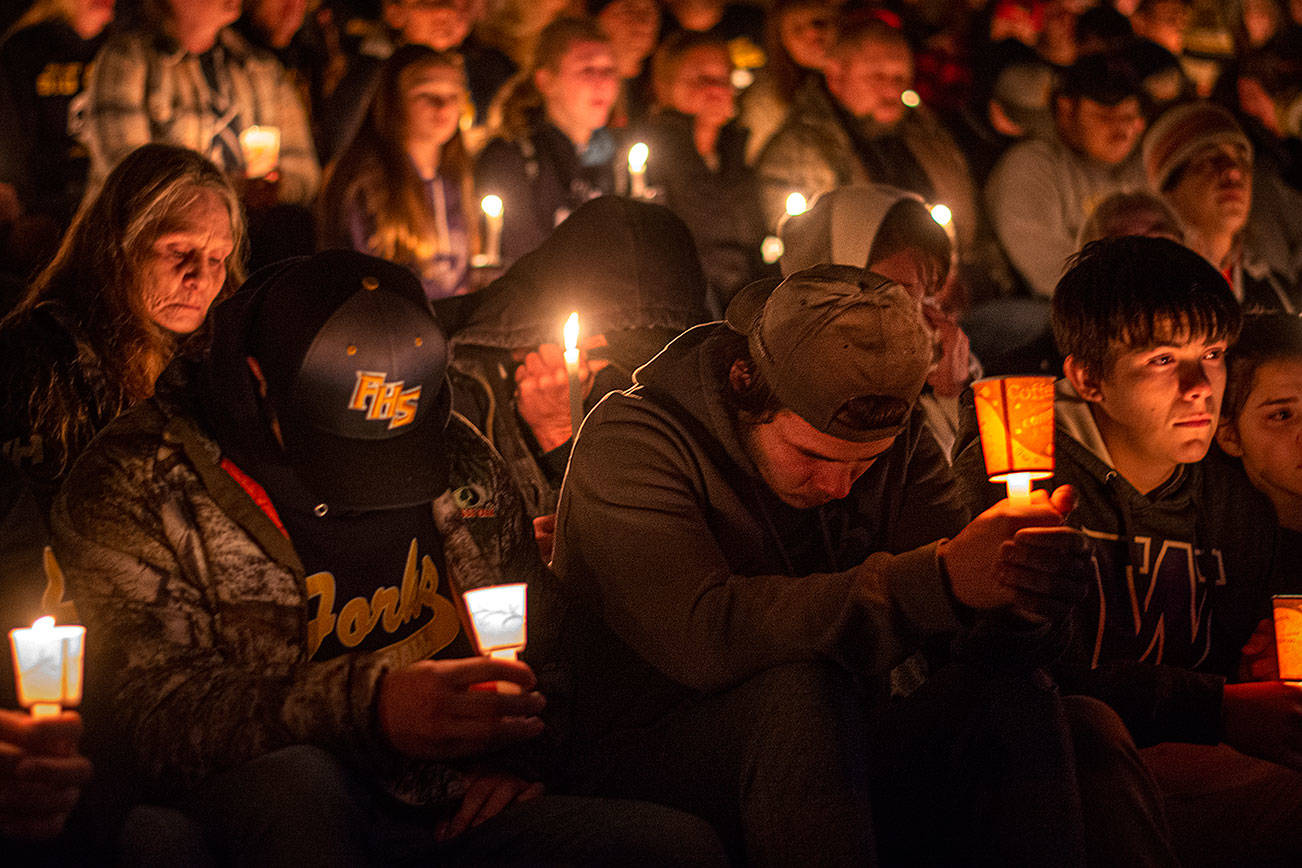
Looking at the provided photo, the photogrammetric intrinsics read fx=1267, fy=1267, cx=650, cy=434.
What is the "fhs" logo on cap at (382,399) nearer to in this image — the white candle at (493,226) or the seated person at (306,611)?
the seated person at (306,611)

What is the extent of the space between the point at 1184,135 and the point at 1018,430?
381 centimetres

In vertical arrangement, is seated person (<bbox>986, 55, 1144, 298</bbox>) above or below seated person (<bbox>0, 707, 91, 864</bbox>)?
above

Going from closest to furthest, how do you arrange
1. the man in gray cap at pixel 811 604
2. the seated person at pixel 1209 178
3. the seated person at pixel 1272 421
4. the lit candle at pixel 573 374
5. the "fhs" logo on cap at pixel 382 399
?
the man in gray cap at pixel 811 604, the "fhs" logo on cap at pixel 382 399, the lit candle at pixel 573 374, the seated person at pixel 1272 421, the seated person at pixel 1209 178

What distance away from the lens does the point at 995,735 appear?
2.31 metres

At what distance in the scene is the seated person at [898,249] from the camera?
380cm

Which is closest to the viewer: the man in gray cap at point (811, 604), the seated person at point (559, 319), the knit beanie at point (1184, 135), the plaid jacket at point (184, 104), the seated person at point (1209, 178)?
the man in gray cap at point (811, 604)

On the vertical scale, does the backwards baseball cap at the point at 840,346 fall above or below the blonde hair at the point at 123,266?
below

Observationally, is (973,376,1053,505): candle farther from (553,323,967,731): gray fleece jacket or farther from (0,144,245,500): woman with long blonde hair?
(0,144,245,500): woman with long blonde hair

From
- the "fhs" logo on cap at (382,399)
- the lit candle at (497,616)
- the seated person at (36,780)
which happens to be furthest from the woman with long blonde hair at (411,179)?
the seated person at (36,780)

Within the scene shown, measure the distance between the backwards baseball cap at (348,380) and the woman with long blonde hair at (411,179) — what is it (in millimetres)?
2506

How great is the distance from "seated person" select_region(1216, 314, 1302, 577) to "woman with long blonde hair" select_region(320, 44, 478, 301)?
2779mm

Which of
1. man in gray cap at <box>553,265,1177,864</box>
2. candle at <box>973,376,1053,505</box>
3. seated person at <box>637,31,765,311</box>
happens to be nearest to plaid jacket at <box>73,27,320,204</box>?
seated person at <box>637,31,765,311</box>

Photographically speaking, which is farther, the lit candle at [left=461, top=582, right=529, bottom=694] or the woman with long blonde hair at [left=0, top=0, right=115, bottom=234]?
the woman with long blonde hair at [left=0, top=0, right=115, bottom=234]

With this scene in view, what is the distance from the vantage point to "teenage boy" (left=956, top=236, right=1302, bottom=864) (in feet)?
9.66
